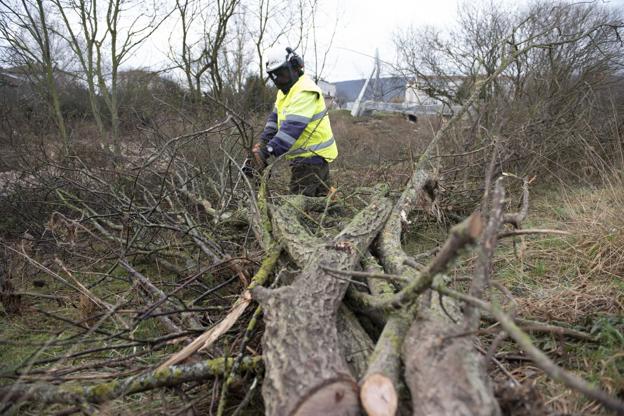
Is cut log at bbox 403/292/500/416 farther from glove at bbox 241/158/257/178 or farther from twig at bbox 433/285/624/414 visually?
glove at bbox 241/158/257/178

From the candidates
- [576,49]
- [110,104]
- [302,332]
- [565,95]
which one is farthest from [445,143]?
[110,104]

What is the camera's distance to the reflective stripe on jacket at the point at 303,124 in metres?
3.52

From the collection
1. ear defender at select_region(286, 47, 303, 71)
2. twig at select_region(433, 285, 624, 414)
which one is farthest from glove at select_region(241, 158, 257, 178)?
twig at select_region(433, 285, 624, 414)

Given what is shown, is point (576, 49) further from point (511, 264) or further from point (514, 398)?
point (514, 398)

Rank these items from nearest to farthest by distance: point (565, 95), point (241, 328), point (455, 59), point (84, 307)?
point (241, 328), point (84, 307), point (565, 95), point (455, 59)

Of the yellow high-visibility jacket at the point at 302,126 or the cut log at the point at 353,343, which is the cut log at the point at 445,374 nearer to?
the cut log at the point at 353,343

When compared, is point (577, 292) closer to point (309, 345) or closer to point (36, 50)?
point (309, 345)

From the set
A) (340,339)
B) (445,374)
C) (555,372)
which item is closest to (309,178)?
(340,339)

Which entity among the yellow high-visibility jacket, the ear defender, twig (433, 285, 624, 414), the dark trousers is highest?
the ear defender

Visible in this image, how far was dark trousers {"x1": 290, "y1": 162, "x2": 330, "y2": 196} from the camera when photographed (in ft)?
13.0

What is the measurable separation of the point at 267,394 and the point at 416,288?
0.69 m

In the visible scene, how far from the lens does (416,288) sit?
4.74ft

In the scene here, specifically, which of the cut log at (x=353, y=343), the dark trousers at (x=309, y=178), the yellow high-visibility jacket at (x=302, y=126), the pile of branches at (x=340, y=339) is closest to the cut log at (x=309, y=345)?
the pile of branches at (x=340, y=339)

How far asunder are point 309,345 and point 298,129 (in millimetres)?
2393
